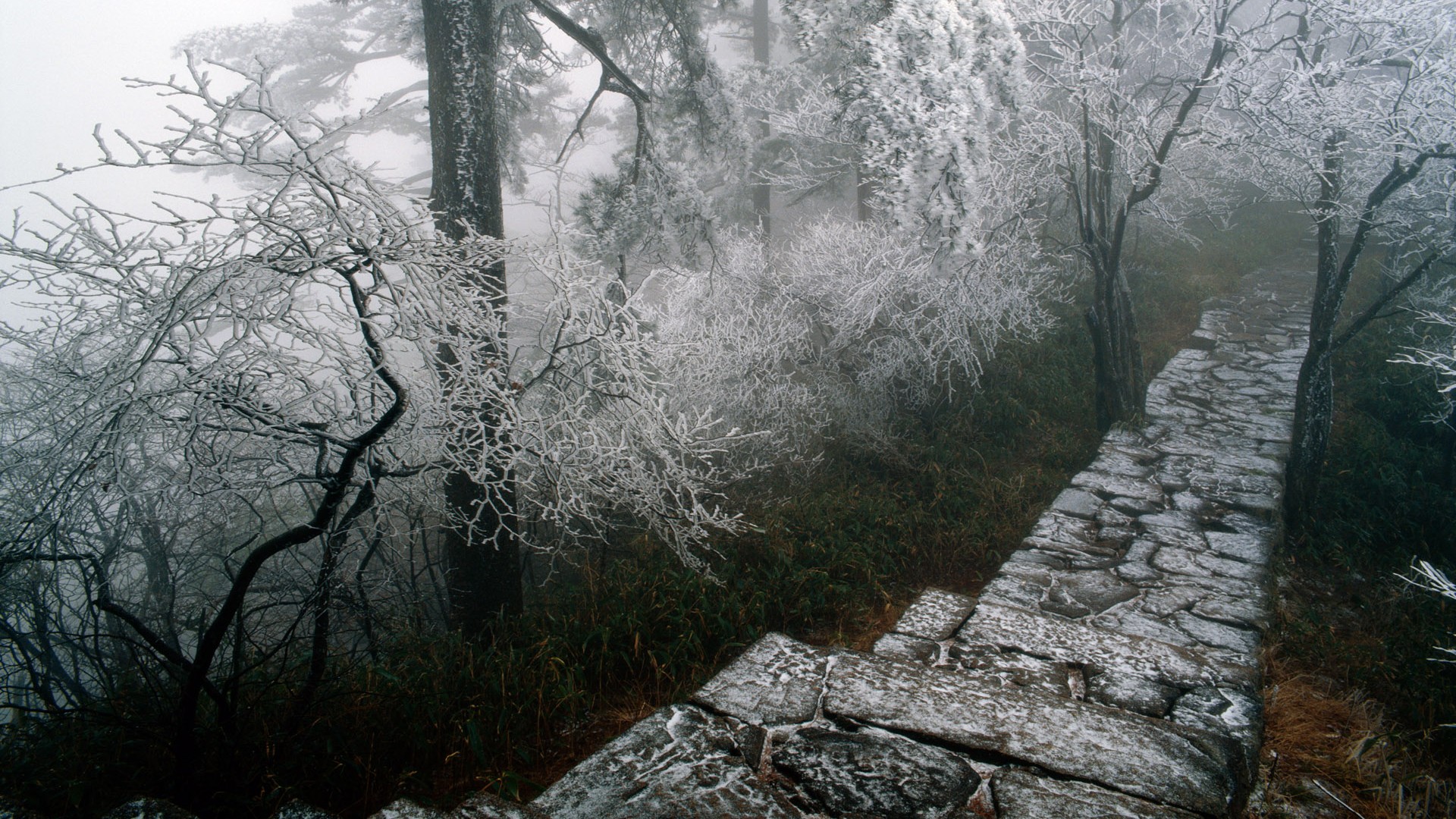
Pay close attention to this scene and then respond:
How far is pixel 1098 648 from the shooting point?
3045 mm

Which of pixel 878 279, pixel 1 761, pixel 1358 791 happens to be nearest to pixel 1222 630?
pixel 1358 791

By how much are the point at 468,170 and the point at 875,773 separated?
3.93 m

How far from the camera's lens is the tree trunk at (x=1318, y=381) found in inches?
221

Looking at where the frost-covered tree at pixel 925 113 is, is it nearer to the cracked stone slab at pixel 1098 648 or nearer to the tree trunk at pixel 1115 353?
the tree trunk at pixel 1115 353

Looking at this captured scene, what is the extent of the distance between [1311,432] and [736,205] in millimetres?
12177

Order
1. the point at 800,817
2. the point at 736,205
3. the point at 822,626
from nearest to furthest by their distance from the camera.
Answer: the point at 800,817 < the point at 822,626 < the point at 736,205

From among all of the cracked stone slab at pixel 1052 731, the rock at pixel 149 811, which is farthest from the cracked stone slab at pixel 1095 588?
the rock at pixel 149 811

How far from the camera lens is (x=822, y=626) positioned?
4.21 meters

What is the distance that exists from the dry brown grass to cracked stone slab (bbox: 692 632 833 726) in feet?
5.15

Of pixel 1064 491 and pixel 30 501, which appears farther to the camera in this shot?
pixel 1064 491

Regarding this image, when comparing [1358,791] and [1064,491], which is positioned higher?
[1064,491]

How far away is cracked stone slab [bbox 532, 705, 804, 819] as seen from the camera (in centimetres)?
173

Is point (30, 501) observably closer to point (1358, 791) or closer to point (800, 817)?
point (800, 817)

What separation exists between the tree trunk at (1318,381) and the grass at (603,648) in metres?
1.66
